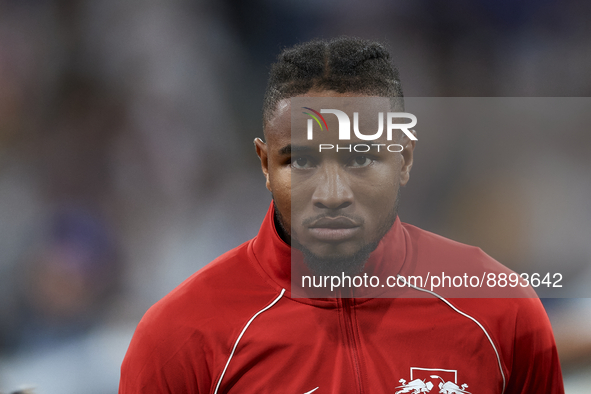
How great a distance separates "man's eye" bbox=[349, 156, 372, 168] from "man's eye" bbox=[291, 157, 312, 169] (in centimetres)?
9

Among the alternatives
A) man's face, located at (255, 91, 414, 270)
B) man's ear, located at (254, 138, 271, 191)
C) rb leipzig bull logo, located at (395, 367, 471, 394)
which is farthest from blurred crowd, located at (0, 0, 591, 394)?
rb leipzig bull logo, located at (395, 367, 471, 394)

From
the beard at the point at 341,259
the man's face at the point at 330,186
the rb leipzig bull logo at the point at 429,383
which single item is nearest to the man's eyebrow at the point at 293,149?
the man's face at the point at 330,186

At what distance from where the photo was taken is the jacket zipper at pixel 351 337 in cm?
94

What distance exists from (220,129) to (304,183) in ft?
1.55

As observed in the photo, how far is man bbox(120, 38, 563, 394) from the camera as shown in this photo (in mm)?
911

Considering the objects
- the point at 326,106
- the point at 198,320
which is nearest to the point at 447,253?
the point at 326,106

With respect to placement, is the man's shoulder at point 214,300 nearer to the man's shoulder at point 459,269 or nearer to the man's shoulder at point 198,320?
the man's shoulder at point 198,320

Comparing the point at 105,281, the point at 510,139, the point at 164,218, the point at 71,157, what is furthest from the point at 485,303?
the point at 71,157

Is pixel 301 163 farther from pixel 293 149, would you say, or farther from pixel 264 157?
pixel 264 157

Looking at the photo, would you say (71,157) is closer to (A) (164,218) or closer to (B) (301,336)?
(A) (164,218)

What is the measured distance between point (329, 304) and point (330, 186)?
0.27m

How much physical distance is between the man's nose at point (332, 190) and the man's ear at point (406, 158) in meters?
0.17

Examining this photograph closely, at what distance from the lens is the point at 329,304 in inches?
38.2

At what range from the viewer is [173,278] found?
1.28m
